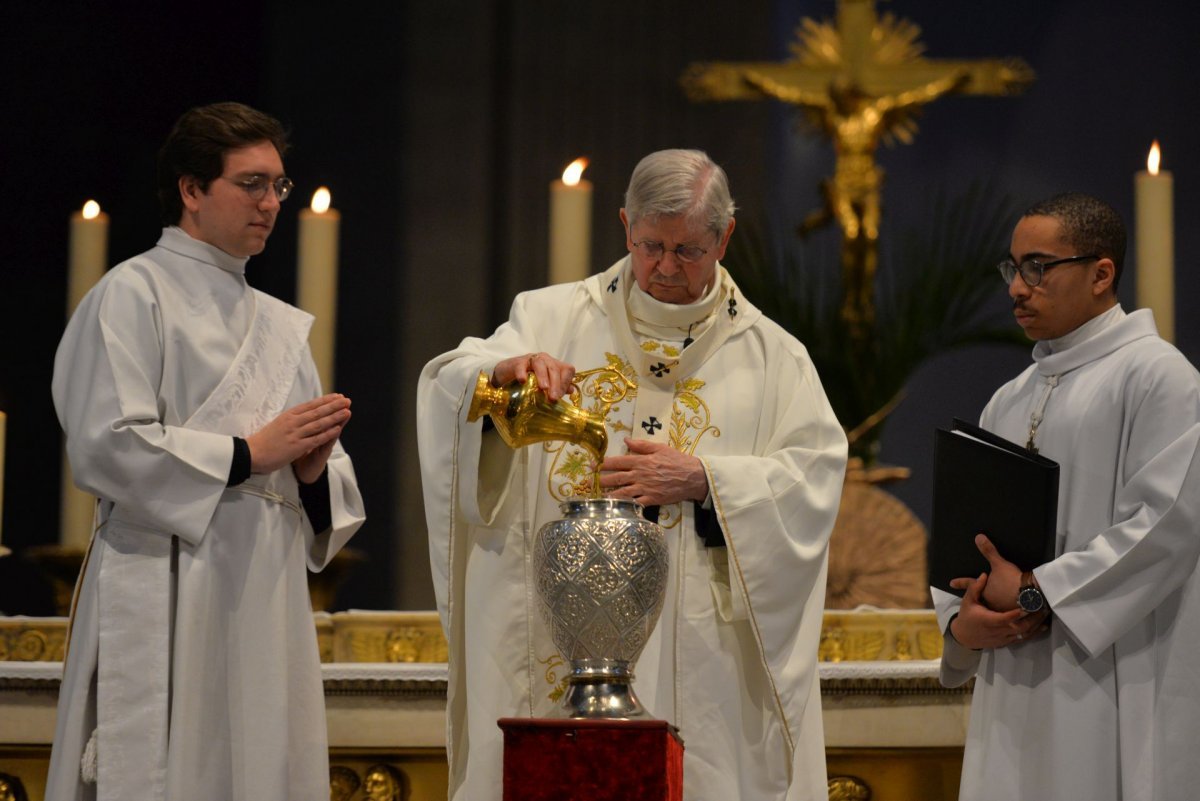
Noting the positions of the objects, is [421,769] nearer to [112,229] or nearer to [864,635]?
[864,635]

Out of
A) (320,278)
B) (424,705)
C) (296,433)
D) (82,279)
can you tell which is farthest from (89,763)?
(82,279)

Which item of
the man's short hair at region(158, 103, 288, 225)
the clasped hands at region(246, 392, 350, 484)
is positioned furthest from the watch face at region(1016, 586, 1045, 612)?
the man's short hair at region(158, 103, 288, 225)

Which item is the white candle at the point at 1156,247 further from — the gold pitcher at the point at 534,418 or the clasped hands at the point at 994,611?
the gold pitcher at the point at 534,418

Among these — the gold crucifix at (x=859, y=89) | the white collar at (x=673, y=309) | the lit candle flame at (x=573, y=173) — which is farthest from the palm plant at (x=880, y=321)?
the white collar at (x=673, y=309)

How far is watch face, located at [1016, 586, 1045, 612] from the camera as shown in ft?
12.5

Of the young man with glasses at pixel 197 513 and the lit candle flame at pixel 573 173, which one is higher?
the lit candle flame at pixel 573 173

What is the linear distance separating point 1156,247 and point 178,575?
8.52ft

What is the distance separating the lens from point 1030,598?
3.81m

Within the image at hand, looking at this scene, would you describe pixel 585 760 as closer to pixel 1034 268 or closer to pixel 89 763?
pixel 89 763

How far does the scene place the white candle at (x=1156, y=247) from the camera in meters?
4.73

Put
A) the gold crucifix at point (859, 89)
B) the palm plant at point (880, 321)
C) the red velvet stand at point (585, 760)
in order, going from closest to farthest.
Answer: the red velvet stand at point (585, 760), the palm plant at point (880, 321), the gold crucifix at point (859, 89)

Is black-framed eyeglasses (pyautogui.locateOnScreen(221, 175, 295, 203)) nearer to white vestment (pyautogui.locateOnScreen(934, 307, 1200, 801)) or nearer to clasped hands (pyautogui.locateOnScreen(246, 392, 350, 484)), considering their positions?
clasped hands (pyautogui.locateOnScreen(246, 392, 350, 484))

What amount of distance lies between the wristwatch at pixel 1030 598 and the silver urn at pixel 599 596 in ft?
2.76

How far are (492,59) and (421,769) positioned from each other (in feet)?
11.6
